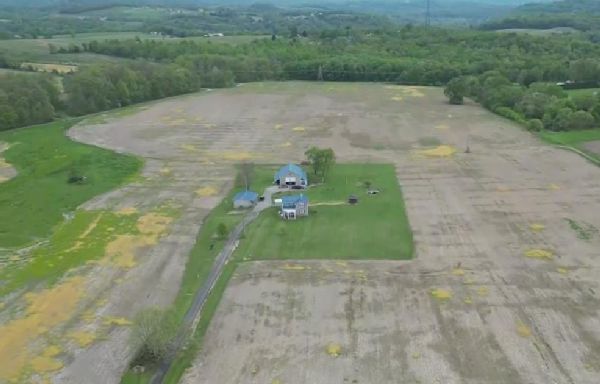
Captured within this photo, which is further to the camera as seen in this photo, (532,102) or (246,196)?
(532,102)

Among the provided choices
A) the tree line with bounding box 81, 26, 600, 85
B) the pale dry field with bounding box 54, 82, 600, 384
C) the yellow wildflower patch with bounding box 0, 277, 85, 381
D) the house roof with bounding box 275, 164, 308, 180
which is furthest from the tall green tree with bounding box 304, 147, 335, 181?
the tree line with bounding box 81, 26, 600, 85

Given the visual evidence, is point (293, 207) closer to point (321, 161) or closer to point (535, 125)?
point (321, 161)

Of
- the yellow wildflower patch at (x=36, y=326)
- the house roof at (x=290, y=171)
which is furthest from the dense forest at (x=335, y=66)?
the yellow wildflower patch at (x=36, y=326)

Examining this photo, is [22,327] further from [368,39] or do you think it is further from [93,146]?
[368,39]

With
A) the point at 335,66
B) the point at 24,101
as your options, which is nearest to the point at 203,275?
the point at 24,101

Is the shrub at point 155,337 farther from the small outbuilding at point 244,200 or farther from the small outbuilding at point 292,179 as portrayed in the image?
the small outbuilding at point 292,179

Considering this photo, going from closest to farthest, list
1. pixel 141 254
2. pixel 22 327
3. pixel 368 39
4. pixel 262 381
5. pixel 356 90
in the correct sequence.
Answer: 1. pixel 262 381
2. pixel 22 327
3. pixel 141 254
4. pixel 356 90
5. pixel 368 39

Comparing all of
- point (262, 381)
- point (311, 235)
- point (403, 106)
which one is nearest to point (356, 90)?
point (403, 106)
